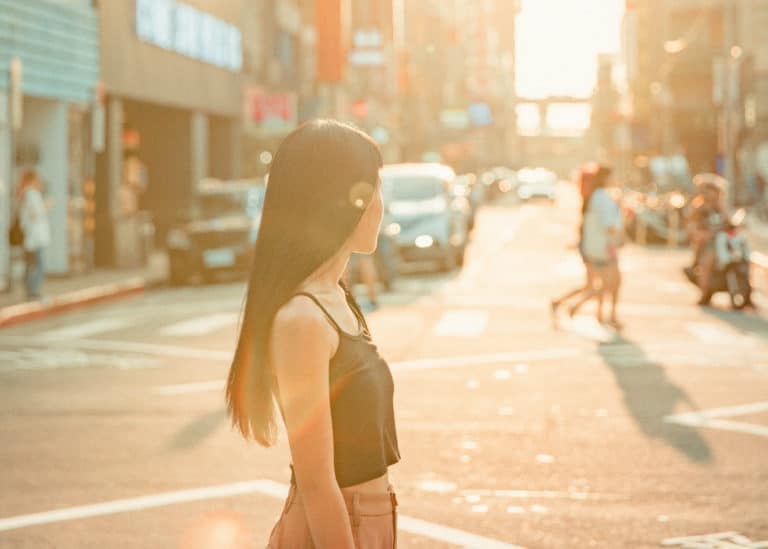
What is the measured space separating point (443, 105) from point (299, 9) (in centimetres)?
7451

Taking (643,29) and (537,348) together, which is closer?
(537,348)

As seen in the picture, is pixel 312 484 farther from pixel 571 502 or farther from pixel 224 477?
pixel 224 477

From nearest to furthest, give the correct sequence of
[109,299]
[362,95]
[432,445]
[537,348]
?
[432,445]
[537,348]
[109,299]
[362,95]

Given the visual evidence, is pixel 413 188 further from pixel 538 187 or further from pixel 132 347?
pixel 538 187

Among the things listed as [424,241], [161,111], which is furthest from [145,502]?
[161,111]

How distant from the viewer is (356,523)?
351cm

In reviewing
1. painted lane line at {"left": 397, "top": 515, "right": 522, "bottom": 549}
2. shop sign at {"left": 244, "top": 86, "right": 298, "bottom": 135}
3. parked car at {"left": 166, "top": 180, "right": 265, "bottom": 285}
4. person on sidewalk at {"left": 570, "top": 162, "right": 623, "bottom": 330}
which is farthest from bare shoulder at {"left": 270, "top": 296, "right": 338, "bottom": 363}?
shop sign at {"left": 244, "top": 86, "right": 298, "bottom": 135}

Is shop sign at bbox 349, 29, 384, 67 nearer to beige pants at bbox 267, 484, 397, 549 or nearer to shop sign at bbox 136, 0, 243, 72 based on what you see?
shop sign at bbox 136, 0, 243, 72

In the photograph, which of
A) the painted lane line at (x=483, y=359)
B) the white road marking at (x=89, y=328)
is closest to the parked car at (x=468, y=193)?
the white road marking at (x=89, y=328)

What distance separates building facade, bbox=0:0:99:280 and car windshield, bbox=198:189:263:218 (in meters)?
2.62

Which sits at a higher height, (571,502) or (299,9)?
(299,9)

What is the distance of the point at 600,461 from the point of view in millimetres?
9359

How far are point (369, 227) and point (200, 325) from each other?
16101 mm

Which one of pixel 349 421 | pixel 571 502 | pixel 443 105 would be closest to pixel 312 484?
pixel 349 421
